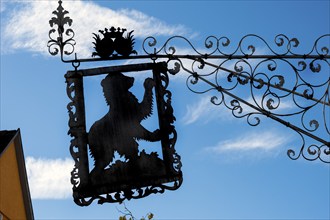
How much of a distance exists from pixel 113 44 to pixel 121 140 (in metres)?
0.84

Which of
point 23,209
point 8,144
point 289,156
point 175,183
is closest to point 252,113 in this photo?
point 289,156

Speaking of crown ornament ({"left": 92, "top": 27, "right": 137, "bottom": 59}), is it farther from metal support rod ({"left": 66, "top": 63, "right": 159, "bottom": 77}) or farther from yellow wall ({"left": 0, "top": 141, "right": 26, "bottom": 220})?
yellow wall ({"left": 0, "top": 141, "right": 26, "bottom": 220})

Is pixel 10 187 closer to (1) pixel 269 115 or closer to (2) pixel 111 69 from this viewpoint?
(2) pixel 111 69

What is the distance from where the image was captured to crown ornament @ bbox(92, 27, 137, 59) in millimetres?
6492

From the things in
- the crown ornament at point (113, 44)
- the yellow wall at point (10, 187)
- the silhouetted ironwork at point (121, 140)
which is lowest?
the silhouetted ironwork at point (121, 140)

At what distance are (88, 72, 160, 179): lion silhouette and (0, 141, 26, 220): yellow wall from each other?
14435 mm

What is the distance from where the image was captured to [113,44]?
6.53 meters

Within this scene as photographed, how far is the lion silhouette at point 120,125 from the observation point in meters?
6.25

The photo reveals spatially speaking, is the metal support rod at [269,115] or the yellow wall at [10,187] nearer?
the metal support rod at [269,115]

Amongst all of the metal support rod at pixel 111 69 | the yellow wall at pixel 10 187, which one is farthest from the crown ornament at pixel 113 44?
the yellow wall at pixel 10 187

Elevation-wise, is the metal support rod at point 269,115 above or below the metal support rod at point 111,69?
below

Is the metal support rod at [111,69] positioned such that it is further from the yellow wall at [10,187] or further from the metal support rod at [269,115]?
the yellow wall at [10,187]

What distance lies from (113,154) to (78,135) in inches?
12.9

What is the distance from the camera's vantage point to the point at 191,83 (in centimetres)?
664
